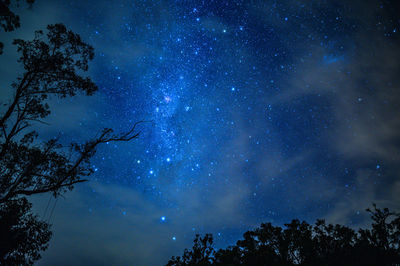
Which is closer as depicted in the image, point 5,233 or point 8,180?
point 8,180

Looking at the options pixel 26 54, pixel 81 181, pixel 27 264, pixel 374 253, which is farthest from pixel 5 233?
pixel 374 253

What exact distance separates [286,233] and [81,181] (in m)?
21.3

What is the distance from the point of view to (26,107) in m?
8.65

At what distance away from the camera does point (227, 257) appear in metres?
18.0

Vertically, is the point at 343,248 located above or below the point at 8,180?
above

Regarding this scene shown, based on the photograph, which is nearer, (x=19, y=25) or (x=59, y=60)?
(x=19, y=25)

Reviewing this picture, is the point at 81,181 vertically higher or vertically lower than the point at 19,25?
lower

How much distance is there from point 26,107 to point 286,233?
24626mm

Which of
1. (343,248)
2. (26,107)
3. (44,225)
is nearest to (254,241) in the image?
(343,248)

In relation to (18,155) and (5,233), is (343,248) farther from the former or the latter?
(5,233)

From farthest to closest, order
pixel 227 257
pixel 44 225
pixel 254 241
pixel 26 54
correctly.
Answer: pixel 254 241 < pixel 227 257 < pixel 44 225 < pixel 26 54

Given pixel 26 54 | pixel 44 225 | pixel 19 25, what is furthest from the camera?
pixel 44 225

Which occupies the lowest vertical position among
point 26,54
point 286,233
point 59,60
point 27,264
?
point 27,264

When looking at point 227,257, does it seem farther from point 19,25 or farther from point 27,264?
point 19,25
